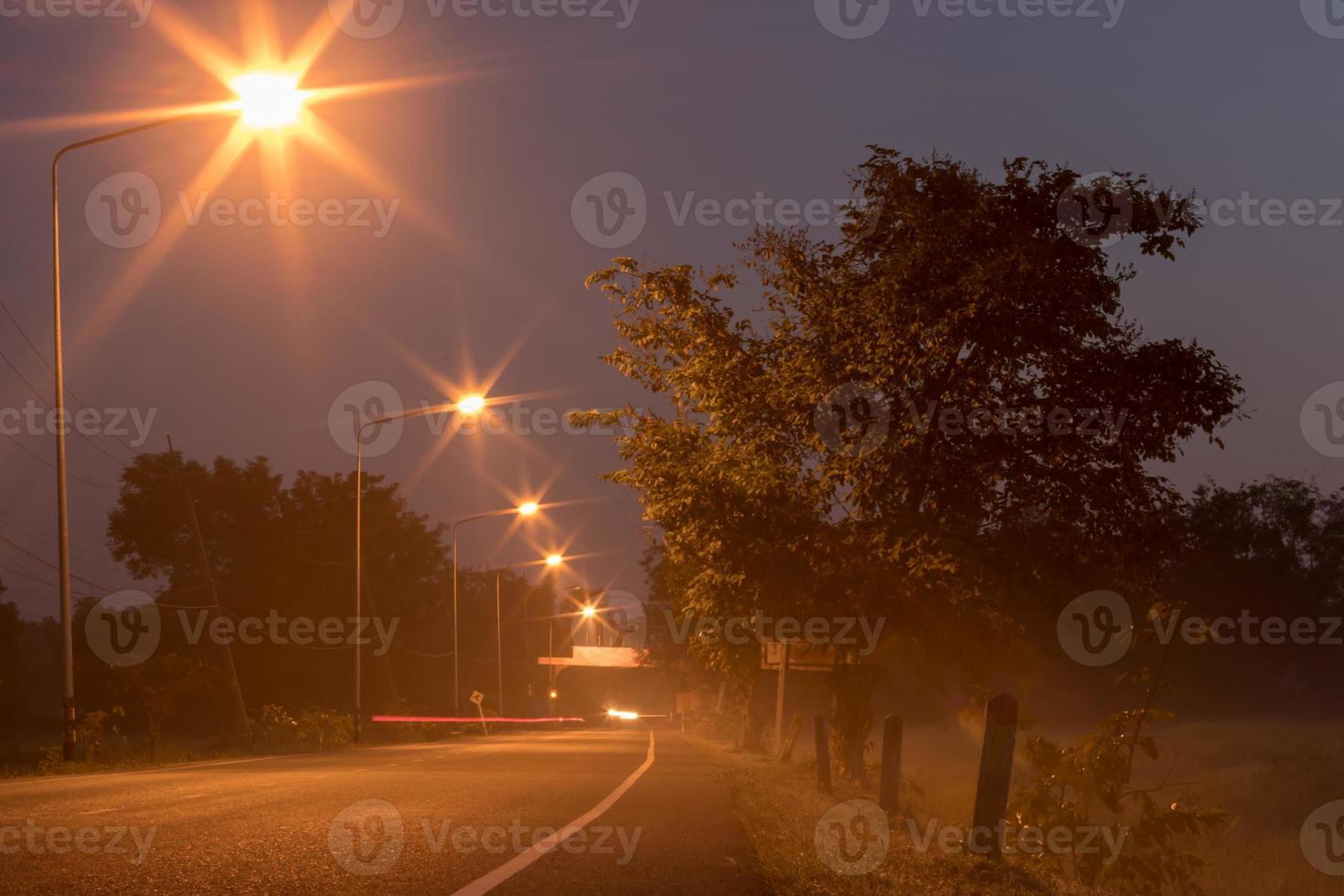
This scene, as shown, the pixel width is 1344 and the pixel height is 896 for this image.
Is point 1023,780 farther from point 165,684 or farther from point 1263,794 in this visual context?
point 165,684

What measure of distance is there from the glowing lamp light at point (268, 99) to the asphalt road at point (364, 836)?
9224 millimetres

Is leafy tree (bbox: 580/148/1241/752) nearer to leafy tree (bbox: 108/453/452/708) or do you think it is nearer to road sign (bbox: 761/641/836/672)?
road sign (bbox: 761/641/836/672)

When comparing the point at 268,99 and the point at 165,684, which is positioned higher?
the point at 268,99

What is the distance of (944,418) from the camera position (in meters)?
18.4

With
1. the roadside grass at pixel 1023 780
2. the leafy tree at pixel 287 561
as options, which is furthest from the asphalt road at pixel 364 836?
the leafy tree at pixel 287 561

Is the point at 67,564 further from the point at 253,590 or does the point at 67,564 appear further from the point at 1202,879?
the point at 253,590

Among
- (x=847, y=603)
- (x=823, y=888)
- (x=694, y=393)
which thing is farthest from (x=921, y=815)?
(x=823, y=888)

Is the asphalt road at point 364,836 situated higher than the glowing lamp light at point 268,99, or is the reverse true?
the glowing lamp light at point 268,99

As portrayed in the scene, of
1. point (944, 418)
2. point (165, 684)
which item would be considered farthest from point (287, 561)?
point (944, 418)

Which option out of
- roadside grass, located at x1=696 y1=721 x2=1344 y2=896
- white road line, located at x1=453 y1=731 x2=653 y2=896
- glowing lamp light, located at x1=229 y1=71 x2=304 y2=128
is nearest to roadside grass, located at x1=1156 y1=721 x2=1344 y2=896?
roadside grass, located at x1=696 y1=721 x2=1344 y2=896

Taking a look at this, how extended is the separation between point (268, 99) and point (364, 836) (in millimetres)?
12422

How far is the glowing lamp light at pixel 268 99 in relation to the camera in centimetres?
1909

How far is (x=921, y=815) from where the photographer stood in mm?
18125

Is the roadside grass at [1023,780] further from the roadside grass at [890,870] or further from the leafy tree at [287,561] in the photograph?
the leafy tree at [287,561]
